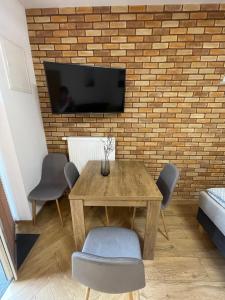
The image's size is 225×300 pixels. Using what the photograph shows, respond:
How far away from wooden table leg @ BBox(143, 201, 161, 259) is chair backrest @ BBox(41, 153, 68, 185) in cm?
133

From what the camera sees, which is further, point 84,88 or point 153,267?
point 84,88

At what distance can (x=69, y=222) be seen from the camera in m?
2.09

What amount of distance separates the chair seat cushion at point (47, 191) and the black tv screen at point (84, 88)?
978mm

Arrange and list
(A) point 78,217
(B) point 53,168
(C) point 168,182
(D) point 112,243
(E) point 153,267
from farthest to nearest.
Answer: (B) point 53,168, (C) point 168,182, (E) point 153,267, (A) point 78,217, (D) point 112,243

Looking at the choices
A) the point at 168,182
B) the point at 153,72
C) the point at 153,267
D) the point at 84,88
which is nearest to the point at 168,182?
the point at 168,182

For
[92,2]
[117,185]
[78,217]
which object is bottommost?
[78,217]

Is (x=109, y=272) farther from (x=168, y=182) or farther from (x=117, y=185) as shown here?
(x=168, y=182)

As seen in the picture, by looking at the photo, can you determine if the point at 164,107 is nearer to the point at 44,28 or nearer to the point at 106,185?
the point at 106,185

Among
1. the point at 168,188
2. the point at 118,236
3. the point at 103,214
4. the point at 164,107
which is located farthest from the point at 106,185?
the point at 164,107

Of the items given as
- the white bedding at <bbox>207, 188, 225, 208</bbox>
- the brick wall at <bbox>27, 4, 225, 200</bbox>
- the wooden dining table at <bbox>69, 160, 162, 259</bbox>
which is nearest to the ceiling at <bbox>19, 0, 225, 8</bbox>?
the brick wall at <bbox>27, 4, 225, 200</bbox>

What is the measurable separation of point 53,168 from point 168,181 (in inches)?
61.2

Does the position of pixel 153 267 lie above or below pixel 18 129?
below

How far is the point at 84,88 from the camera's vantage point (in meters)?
1.94

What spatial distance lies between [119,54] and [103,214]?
2.11m
